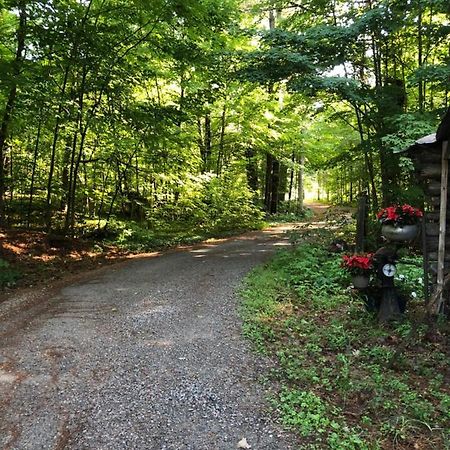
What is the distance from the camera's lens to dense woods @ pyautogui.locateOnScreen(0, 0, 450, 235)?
8953mm

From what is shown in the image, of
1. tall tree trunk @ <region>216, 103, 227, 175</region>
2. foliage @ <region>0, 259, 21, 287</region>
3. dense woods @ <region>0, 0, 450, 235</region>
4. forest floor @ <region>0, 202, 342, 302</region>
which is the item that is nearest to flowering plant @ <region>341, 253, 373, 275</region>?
dense woods @ <region>0, 0, 450, 235</region>

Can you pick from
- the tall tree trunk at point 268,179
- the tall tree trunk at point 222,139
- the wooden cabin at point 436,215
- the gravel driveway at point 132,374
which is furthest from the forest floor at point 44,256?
the tall tree trunk at point 268,179

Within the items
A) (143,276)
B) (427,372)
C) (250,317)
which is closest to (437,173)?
(427,372)

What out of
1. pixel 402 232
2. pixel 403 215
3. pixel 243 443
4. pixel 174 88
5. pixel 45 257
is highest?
pixel 174 88

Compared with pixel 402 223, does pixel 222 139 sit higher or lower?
higher

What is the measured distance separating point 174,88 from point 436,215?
41.6ft

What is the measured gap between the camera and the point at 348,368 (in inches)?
178

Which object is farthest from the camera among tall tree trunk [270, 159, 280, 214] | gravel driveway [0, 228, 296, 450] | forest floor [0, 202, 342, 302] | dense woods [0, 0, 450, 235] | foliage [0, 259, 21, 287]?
tall tree trunk [270, 159, 280, 214]

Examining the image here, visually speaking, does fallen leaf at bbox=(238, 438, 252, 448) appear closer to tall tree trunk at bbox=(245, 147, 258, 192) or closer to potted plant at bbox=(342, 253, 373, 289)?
potted plant at bbox=(342, 253, 373, 289)

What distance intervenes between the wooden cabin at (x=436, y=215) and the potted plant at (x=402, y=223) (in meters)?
0.29

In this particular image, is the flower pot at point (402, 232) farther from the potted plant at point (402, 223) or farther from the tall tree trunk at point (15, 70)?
the tall tree trunk at point (15, 70)

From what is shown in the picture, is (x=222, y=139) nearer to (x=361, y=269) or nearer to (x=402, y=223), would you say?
(x=361, y=269)

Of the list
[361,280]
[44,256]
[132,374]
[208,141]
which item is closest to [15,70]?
[44,256]

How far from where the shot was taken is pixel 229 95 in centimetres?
1581
